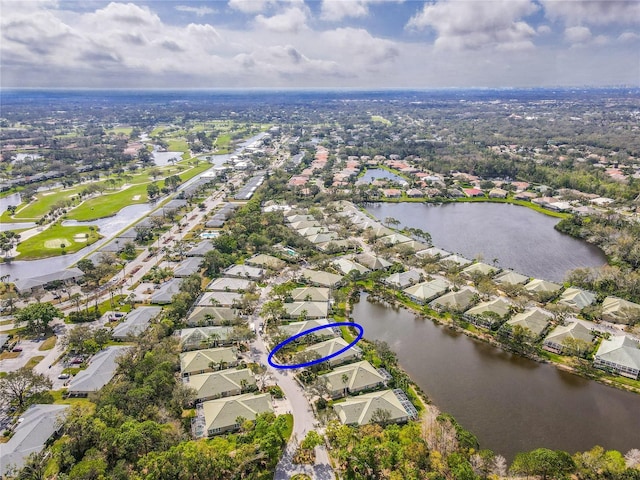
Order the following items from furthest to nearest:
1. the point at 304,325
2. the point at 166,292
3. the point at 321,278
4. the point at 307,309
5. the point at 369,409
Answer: the point at 321,278
the point at 166,292
the point at 307,309
the point at 304,325
the point at 369,409

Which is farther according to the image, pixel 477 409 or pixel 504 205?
pixel 504 205

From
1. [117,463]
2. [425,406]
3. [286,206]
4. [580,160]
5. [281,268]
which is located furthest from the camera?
[580,160]

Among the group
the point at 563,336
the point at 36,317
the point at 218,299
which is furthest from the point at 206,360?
the point at 563,336

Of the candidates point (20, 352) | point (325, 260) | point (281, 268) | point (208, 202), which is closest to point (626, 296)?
point (325, 260)

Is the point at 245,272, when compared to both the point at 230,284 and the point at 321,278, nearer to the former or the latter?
the point at 230,284

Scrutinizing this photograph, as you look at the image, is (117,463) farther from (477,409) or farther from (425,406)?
(477,409)

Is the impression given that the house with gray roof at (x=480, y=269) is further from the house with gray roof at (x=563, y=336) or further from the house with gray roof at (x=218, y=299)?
the house with gray roof at (x=218, y=299)

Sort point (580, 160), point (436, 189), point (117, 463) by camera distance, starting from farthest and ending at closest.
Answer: point (580, 160), point (436, 189), point (117, 463)

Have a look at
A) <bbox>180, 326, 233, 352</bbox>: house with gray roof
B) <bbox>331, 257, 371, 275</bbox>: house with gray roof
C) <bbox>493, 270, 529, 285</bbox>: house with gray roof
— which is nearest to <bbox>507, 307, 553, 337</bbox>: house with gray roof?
<bbox>493, 270, 529, 285</bbox>: house with gray roof
